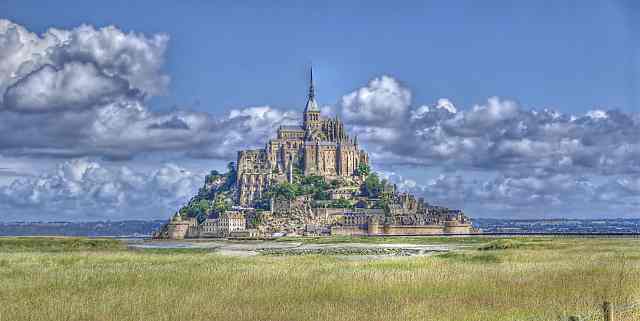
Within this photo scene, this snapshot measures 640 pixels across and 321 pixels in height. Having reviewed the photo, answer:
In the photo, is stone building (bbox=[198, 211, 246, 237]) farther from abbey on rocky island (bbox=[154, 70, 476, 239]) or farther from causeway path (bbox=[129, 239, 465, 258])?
causeway path (bbox=[129, 239, 465, 258])

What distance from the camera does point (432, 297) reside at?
27594 mm

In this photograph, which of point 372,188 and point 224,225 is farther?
point 372,188

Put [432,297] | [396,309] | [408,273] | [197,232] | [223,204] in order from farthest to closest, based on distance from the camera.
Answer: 1. [223,204]
2. [197,232]
3. [408,273]
4. [432,297]
5. [396,309]

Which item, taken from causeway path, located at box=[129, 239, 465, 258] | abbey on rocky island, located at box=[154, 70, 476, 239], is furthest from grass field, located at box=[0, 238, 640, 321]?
abbey on rocky island, located at box=[154, 70, 476, 239]

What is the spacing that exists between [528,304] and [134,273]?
17.8 metres

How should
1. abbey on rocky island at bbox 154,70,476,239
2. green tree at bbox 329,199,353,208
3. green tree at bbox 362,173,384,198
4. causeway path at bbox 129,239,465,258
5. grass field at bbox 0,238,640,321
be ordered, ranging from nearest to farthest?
grass field at bbox 0,238,640,321, causeway path at bbox 129,239,465,258, abbey on rocky island at bbox 154,70,476,239, green tree at bbox 329,199,353,208, green tree at bbox 362,173,384,198

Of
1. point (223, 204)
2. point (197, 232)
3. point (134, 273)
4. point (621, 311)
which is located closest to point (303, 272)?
point (134, 273)

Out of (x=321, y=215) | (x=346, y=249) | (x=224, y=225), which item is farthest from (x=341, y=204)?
(x=346, y=249)

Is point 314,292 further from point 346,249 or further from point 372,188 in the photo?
point 372,188

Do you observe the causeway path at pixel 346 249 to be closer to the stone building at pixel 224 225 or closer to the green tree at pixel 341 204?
the stone building at pixel 224 225

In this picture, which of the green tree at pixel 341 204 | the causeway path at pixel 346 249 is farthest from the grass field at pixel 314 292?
the green tree at pixel 341 204

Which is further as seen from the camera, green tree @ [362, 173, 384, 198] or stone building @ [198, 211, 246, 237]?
green tree @ [362, 173, 384, 198]

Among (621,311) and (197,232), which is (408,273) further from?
(197,232)

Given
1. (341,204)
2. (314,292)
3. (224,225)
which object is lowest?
(314,292)
